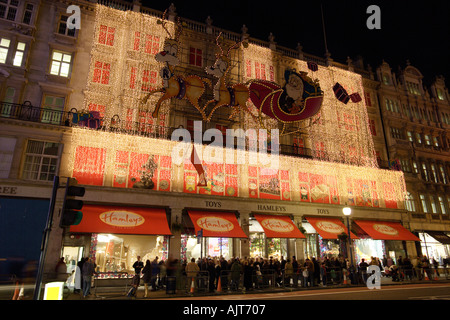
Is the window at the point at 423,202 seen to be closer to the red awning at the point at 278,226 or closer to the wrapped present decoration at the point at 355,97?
the wrapped present decoration at the point at 355,97

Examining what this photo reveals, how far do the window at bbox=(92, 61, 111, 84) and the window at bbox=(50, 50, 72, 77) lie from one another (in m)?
1.73

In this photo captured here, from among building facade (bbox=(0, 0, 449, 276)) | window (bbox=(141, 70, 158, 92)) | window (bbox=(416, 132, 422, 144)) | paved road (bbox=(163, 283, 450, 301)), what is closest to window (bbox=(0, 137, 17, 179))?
building facade (bbox=(0, 0, 449, 276))

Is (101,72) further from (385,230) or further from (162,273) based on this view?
(385,230)

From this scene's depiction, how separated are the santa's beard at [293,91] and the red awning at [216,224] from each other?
10.9 meters

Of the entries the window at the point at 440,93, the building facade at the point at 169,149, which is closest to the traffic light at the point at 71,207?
the building facade at the point at 169,149

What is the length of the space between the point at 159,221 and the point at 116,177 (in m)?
3.93

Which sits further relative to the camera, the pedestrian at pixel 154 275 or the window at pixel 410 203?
the window at pixel 410 203

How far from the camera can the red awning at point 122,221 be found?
16781 millimetres

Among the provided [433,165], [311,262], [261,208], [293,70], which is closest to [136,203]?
[261,208]

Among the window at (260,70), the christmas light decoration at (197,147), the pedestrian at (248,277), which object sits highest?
the window at (260,70)

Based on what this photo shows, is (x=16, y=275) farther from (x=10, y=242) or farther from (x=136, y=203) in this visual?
(x=136, y=203)

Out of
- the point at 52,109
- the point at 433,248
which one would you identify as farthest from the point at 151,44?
the point at 433,248

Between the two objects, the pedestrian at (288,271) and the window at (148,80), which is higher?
the window at (148,80)

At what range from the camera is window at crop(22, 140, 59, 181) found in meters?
17.9
